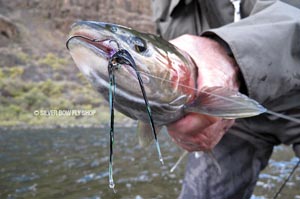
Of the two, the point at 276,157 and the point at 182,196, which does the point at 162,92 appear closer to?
the point at 182,196

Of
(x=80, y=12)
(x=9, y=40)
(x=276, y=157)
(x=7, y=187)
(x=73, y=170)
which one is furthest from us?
(x=80, y=12)

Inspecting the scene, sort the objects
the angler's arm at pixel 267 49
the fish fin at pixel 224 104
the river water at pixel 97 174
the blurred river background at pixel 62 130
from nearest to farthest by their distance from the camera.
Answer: the fish fin at pixel 224 104 < the angler's arm at pixel 267 49 < the river water at pixel 97 174 < the blurred river background at pixel 62 130

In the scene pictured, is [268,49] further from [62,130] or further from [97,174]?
[62,130]

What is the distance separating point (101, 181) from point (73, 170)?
1008 mm

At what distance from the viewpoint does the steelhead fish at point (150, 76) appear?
100 centimetres

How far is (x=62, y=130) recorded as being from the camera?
41.6ft

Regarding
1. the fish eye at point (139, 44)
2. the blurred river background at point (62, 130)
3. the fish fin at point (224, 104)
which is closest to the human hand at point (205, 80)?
the fish fin at point (224, 104)

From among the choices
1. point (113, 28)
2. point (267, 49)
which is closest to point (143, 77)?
point (113, 28)

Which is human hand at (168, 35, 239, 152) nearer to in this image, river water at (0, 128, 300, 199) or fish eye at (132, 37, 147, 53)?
fish eye at (132, 37, 147, 53)

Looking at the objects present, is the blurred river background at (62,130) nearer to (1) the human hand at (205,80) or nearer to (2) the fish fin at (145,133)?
(2) the fish fin at (145,133)

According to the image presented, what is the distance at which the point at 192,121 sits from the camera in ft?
4.00

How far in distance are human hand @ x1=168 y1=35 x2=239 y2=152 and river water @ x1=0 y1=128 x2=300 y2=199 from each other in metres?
2.00

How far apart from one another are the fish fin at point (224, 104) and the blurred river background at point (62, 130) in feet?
1.53

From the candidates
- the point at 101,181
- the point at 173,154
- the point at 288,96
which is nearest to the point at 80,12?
the point at 173,154
